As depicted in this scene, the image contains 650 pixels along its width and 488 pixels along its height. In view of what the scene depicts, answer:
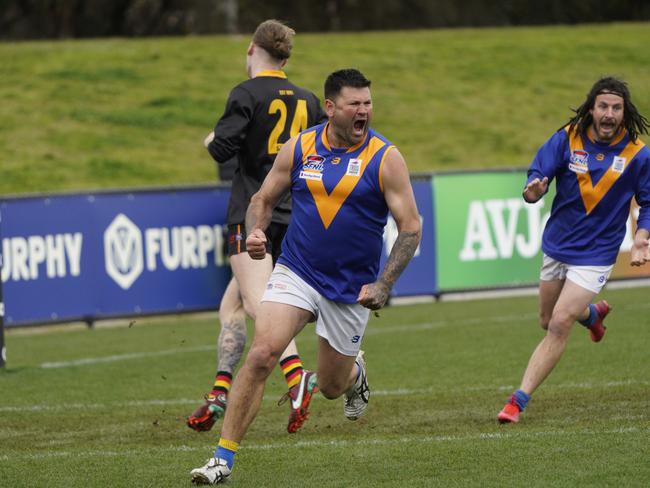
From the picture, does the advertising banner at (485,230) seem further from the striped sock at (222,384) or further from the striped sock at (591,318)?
the striped sock at (222,384)

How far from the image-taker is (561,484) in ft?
21.8

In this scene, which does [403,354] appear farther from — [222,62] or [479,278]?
[222,62]

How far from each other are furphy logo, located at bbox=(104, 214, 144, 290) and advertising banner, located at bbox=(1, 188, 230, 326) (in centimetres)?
1

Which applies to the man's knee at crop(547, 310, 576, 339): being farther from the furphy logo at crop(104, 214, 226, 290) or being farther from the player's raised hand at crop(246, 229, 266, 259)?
the furphy logo at crop(104, 214, 226, 290)

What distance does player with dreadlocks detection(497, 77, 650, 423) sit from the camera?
8.85 metres

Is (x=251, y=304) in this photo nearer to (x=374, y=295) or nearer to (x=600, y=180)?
(x=374, y=295)

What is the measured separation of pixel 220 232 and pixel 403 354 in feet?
14.4

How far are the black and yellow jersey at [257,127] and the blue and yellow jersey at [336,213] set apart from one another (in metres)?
1.41

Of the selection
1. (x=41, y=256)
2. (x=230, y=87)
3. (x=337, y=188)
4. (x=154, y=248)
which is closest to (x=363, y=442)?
(x=337, y=188)

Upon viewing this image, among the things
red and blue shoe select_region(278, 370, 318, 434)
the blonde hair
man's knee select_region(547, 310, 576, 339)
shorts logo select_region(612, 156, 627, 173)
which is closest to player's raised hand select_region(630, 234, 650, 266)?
shorts logo select_region(612, 156, 627, 173)

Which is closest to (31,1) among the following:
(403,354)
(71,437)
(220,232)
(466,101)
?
(466,101)

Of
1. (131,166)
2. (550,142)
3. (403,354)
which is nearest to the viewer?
(550,142)

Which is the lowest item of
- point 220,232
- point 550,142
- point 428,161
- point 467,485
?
point 428,161

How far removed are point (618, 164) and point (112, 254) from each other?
8.06 metres
